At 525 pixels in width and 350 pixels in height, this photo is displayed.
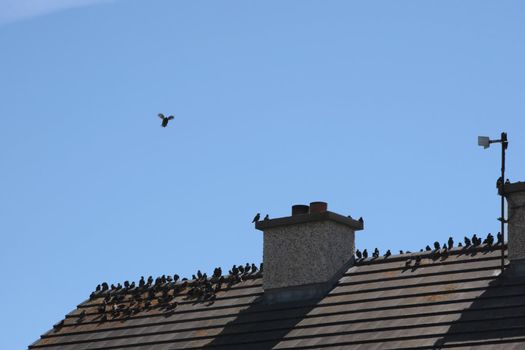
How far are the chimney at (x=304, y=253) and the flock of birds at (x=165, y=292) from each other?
1.42 m

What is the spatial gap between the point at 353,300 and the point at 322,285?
107 centimetres

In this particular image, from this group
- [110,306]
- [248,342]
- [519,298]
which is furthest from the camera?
[110,306]

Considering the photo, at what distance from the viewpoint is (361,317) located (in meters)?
23.7

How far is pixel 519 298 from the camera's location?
2211cm

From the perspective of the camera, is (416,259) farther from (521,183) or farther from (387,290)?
(521,183)

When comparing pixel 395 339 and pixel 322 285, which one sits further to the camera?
pixel 322 285

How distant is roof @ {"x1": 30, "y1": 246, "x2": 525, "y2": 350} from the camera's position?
72.1 ft

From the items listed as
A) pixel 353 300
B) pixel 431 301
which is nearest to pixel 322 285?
pixel 353 300

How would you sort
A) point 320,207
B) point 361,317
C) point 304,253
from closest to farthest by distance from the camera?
point 361,317, point 304,253, point 320,207

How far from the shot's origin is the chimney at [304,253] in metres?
25.5

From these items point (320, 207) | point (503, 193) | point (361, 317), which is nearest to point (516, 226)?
point (503, 193)

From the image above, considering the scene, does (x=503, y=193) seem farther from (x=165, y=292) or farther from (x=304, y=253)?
(x=165, y=292)

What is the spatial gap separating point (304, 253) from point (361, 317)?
2.37m

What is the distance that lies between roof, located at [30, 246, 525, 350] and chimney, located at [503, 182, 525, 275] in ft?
1.02
